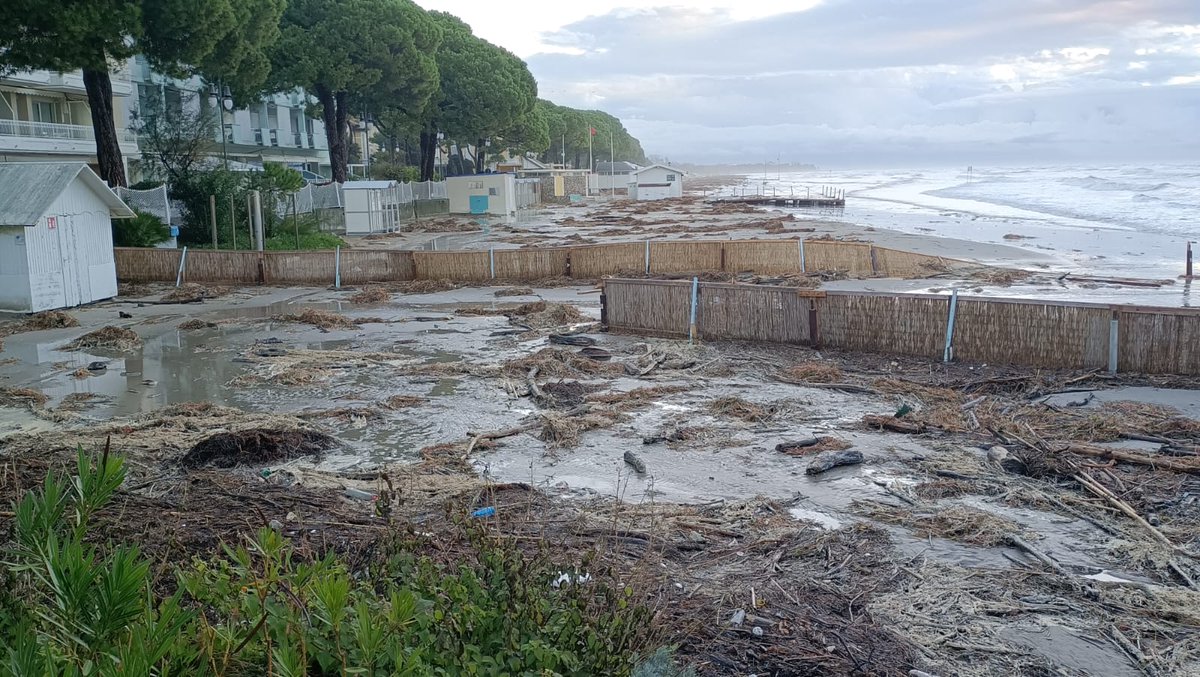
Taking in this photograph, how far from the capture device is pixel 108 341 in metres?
18.2

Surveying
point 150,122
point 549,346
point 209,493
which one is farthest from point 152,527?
point 150,122

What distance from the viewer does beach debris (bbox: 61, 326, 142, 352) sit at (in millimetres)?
18000

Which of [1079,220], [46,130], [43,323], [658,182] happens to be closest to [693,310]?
[43,323]

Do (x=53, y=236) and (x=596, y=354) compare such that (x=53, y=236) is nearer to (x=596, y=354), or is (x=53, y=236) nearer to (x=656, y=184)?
(x=596, y=354)

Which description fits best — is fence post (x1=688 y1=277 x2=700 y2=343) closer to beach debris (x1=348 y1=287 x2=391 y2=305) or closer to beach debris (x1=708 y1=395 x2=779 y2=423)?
beach debris (x1=708 y1=395 x2=779 y2=423)

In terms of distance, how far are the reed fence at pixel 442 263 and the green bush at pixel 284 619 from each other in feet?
76.4

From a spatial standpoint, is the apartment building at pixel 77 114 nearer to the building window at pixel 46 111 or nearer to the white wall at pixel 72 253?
the building window at pixel 46 111

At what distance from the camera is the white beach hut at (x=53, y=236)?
21.8 metres

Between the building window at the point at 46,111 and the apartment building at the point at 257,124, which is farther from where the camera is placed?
the apartment building at the point at 257,124

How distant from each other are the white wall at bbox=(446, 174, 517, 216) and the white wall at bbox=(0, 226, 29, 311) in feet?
140

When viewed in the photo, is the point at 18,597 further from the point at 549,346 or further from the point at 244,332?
the point at 244,332

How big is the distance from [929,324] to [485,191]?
51.5 m

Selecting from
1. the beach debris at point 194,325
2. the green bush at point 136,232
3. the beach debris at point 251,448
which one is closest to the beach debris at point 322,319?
the beach debris at point 194,325

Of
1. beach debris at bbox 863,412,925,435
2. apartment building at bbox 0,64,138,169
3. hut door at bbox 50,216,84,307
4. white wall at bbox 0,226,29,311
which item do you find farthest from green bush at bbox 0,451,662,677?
apartment building at bbox 0,64,138,169
